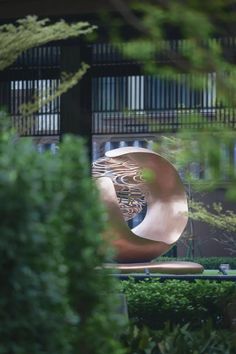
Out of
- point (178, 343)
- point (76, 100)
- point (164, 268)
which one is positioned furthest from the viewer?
point (164, 268)

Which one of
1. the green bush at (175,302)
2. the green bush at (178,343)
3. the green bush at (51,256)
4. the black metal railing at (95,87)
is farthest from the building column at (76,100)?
the green bush at (51,256)

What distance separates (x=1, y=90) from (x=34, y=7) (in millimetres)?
1767

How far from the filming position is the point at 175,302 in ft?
32.9

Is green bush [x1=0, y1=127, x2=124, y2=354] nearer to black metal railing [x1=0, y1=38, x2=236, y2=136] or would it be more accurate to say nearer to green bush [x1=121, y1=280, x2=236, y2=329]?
black metal railing [x1=0, y1=38, x2=236, y2=136]

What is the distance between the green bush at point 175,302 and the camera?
9664mm

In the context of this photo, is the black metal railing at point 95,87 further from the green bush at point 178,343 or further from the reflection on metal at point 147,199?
the reflection on metal at point 147,199

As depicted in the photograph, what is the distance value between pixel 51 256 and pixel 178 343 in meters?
2.51

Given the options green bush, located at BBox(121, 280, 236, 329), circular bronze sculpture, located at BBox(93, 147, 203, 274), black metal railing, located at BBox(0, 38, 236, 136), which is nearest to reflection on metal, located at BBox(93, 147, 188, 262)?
circular bronze sculpture, located at BBox(93, 147, 203, 274)

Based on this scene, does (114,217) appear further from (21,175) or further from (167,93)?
(21,175)

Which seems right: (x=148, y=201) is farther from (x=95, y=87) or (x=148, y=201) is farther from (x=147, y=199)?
(x=95, y=87)

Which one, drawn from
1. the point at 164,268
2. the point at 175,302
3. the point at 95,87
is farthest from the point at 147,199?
the point at 95,87

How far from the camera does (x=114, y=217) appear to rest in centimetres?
2300

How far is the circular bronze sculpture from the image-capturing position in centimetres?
2355

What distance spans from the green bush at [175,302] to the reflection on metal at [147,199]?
12.4 metres
